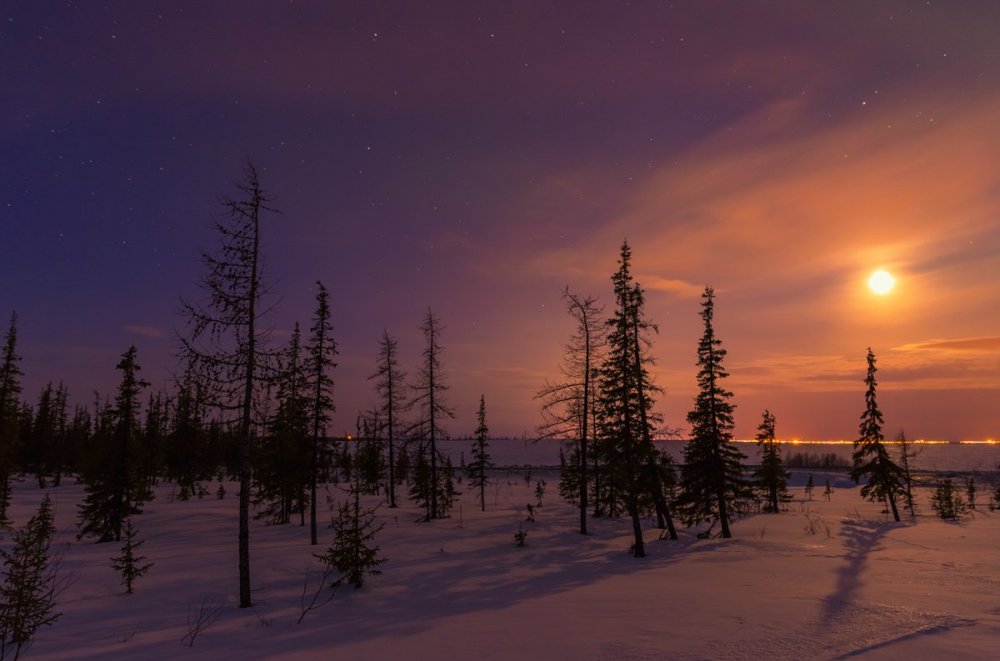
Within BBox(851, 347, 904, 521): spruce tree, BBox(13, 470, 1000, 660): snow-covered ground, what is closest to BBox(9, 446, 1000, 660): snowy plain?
BBox(13, 470, 1000, 660): snow-covered ground

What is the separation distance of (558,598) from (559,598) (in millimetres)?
30

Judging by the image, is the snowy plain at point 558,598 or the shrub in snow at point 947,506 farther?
the shrub in snow at point 947,506

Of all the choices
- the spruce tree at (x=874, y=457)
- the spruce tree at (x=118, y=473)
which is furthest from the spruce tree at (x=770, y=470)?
the spruce tree at (x=118, y=473)

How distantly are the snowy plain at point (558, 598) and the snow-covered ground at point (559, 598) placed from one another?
0.07 metres

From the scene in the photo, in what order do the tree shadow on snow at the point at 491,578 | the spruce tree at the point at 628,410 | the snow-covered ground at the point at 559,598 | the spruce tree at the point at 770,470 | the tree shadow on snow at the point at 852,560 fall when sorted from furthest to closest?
the spruce tree at the point at 770,470
the spruce tree at the point at 628,410
the tree shadow on snow at the point at 491,578
the tree shadow on snow at the point at 852,560
the snow-covered ground at the point at 559,598

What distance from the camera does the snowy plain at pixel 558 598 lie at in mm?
9648

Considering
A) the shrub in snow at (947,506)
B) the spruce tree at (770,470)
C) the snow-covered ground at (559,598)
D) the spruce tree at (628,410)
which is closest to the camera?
the snow-covered ground at (559,598)

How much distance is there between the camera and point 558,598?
15297 mm

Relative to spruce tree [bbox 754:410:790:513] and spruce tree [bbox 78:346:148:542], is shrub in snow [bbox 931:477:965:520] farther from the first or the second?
spruce tree [bbox 78:346:148:542]

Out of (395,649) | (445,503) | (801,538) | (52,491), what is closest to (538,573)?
(395,649)

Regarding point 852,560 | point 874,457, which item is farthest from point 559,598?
point 874,457

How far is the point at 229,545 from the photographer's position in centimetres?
2825

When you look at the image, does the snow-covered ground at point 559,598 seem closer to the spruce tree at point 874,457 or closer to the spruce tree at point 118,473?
the spruce tree at point 118,473

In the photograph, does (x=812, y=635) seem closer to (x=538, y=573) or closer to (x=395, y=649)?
(x=395, y=649)
